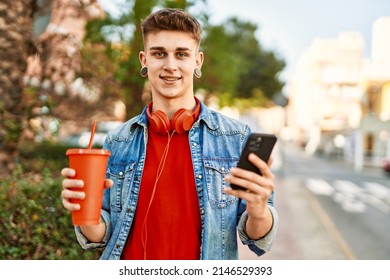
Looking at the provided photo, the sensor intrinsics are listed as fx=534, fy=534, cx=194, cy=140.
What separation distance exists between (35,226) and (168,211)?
7.30ft

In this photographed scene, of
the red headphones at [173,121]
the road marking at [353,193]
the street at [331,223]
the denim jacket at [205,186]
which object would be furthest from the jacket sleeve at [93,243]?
the road marking at [353,193]

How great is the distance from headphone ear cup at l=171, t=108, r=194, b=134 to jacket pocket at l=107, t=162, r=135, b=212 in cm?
21

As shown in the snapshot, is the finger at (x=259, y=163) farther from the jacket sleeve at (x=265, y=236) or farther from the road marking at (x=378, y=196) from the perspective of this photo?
the road marking at (x=378, y=196)

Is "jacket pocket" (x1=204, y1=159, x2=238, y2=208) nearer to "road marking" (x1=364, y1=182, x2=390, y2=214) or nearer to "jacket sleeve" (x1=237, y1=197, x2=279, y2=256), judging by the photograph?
"jacket sleeve" (x1=237, y1=197, x2=279, y2=256)

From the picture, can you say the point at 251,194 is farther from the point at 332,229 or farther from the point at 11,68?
the point at 332,229

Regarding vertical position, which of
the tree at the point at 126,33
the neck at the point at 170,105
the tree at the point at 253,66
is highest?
the tree at the point at 253,66

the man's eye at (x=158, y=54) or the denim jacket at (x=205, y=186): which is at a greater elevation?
the man's eye at (x=158, y=54)

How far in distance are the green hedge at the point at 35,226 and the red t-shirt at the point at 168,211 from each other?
2037 mm

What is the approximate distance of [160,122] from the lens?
1.80 m

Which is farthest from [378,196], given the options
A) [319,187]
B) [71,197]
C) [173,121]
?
[71,197]

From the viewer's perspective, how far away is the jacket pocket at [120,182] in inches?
73.4

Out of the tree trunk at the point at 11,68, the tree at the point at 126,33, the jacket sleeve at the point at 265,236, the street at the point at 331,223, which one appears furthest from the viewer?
the tree at the point at 126,33
